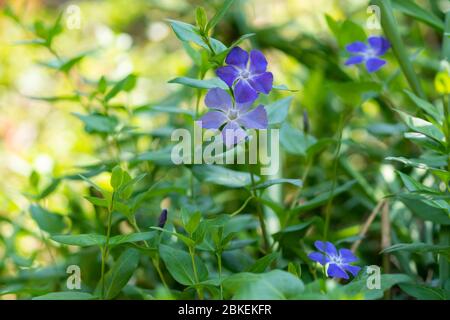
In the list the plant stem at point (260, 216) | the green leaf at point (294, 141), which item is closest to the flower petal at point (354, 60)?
the green leaf at point (294, 141)

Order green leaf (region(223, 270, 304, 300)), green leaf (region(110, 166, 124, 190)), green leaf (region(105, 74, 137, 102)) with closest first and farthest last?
green leaf (region(223, 270, 304, 300)) → green leaf (region(110, 166, 124, 190)) → green leaf (region(105, 74, 137, 102))

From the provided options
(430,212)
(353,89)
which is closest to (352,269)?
(430,212)

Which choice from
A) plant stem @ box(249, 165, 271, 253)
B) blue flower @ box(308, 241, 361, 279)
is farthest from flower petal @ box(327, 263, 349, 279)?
plant stem @ box(249, 165, 271, 253)

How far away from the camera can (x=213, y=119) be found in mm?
608

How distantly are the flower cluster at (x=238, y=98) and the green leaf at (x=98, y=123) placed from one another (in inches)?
9.5

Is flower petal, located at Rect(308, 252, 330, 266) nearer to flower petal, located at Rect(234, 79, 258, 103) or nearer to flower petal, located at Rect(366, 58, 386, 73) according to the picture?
flower petal, located at Rect(234, 79, 258, 103)

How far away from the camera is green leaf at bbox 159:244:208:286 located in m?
0.62

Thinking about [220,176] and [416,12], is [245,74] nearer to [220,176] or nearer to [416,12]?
[220,176]

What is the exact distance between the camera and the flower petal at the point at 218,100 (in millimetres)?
599

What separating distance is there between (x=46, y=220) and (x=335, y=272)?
405 millimetres

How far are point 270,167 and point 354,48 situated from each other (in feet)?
0.59

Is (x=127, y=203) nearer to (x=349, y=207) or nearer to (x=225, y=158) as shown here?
(x=225, y=158)

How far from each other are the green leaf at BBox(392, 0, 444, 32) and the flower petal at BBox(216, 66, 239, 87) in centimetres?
35

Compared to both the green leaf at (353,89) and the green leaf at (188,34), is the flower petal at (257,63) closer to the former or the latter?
the green leaf at (188,34)
